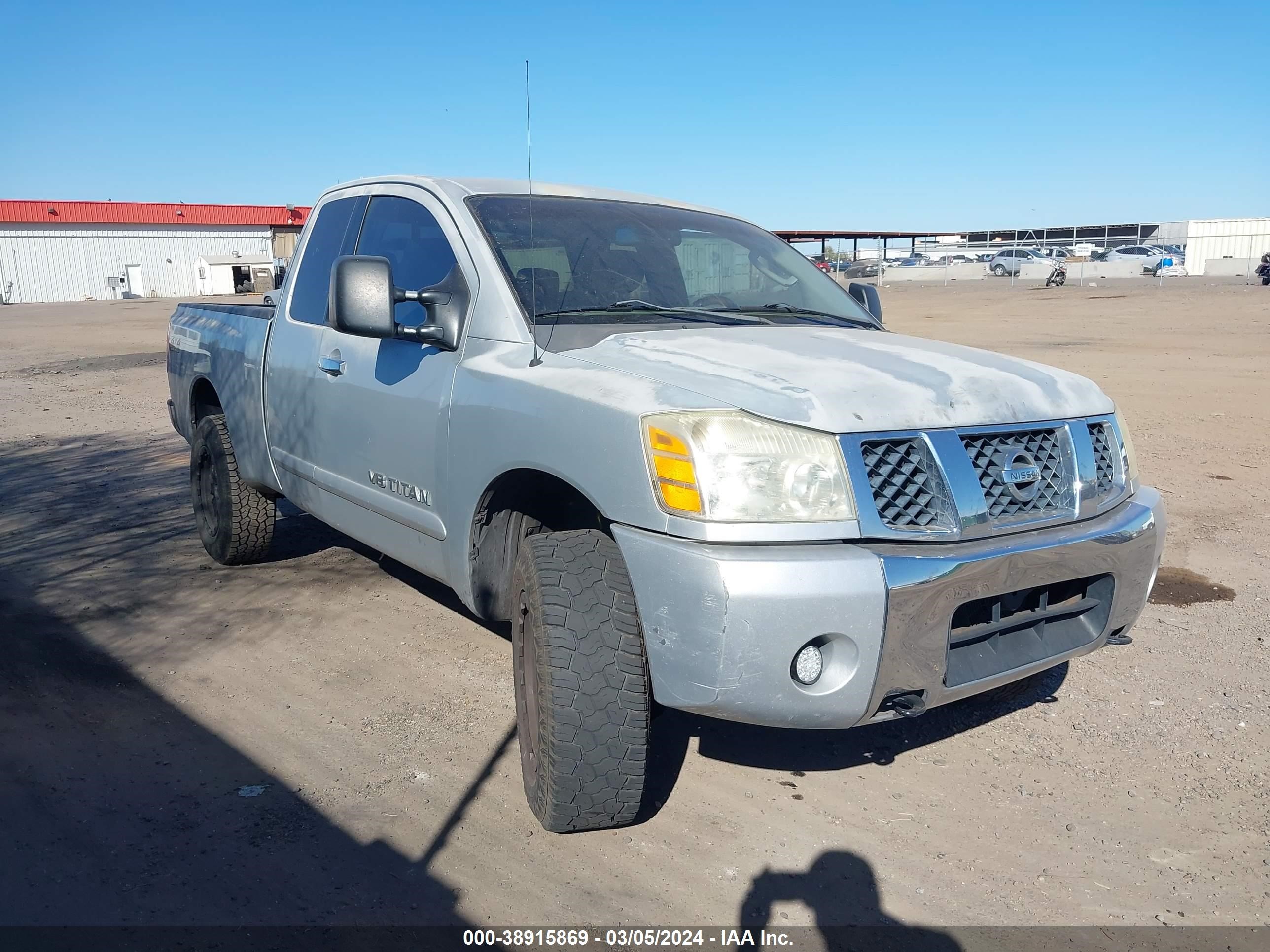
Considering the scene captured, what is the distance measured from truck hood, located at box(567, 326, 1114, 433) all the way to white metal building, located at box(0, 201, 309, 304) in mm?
54257

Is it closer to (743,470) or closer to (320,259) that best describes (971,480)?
(743,470)

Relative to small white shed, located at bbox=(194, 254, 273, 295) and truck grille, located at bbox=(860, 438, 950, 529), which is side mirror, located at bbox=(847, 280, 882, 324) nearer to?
truck grille, located at bbox=(860, 438, 950, 529)

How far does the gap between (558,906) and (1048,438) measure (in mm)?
1919

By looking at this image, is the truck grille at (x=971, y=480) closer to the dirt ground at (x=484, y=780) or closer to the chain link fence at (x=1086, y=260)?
the dirt ground at (x=484, y=780)

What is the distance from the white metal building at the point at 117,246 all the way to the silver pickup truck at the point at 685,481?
53440 millimetres

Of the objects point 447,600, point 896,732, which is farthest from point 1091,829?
point 447,600

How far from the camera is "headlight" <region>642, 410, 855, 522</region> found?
2631 mm

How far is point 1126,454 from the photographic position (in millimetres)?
3402

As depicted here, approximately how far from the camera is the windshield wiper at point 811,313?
404 cm

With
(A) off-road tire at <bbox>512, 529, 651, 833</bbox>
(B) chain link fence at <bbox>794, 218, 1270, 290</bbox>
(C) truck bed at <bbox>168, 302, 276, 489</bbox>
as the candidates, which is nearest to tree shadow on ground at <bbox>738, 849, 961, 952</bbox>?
(A) off-road tire at <bbox>512, 529, 651, 833</bbox>

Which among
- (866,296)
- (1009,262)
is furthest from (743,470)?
(1009,262)

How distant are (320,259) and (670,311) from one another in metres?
1.94

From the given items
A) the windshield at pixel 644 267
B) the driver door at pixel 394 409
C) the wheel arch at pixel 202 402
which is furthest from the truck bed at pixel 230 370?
the windshield at pixel 644 267

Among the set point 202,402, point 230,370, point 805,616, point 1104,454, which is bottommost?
point 805,616
